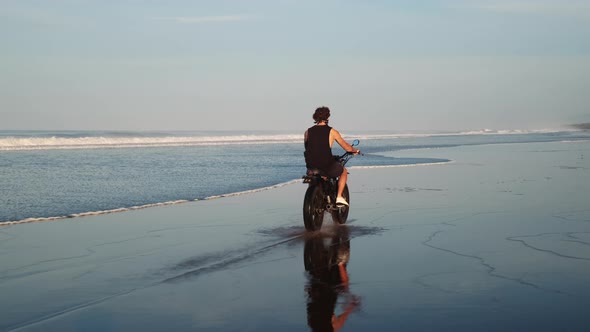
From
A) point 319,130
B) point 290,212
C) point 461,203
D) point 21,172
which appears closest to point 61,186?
point 21,172

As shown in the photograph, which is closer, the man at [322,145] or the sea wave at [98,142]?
the man at [322,145]

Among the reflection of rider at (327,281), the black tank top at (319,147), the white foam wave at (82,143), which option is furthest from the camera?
the white foam wave at (82,143)

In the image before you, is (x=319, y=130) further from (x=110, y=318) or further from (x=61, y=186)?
(x=61, y=186)

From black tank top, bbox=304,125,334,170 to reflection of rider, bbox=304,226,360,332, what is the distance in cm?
130

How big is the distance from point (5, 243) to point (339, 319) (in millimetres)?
5799

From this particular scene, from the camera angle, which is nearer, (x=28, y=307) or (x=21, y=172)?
(x=28, y=307)

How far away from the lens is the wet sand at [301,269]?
526 cm

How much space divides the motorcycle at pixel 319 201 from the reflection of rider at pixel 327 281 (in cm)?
48

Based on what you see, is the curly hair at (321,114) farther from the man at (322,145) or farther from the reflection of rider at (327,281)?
the reflection of rider at (327,281)

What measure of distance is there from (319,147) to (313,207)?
99 cm

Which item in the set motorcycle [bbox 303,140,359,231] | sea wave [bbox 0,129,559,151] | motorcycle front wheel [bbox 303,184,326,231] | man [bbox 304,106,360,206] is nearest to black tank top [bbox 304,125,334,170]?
man [bbox 304,106,360,206]

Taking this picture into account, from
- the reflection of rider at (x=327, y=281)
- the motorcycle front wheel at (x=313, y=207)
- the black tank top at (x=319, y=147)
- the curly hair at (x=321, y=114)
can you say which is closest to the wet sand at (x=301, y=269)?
the reflection of rider at (x=327, y=281)

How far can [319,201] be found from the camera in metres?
10.3

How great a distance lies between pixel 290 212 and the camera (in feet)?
40.5
